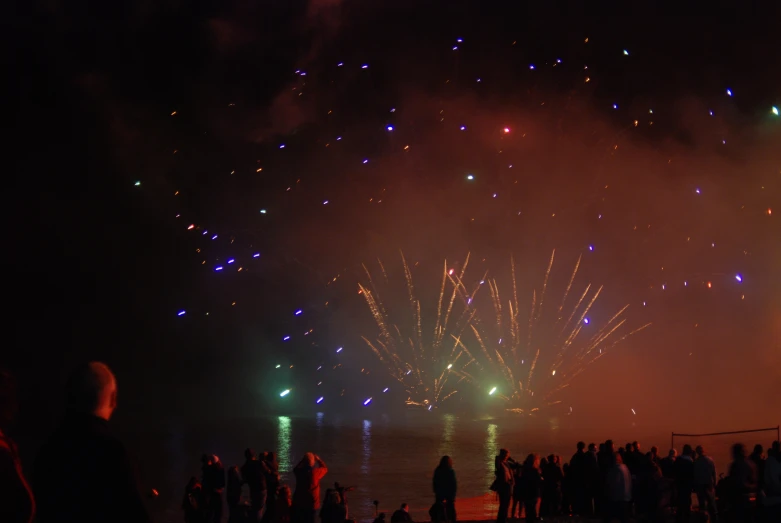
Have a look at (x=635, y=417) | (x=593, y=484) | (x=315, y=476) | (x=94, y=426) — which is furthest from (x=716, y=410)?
(x=94, y=426)

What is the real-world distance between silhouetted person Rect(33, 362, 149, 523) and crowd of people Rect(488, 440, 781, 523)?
29.4 ft

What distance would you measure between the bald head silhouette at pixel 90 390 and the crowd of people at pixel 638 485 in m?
8.89

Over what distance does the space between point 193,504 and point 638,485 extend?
738 centimetres

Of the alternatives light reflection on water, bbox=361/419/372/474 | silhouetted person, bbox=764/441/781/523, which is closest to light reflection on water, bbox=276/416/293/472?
light reflection on water, bbox=361/419/372/474

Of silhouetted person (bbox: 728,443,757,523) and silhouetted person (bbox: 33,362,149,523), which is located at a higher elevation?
silhouetted person (bbox: 33,362,149,523)

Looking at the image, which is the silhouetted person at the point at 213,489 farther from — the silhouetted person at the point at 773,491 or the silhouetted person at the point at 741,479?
the silhouetted person at the point at 773,491

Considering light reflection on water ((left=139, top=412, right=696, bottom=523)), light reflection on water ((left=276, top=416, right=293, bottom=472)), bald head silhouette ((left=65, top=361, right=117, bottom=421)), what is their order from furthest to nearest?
light reflection on water ((left=276, top=416, right=293, bottom=472)), light reflection on water ((left=139, top=412, right=696, bottom=523)), bald head silhouette ((left=65, top=361, right=117, bottom=421))

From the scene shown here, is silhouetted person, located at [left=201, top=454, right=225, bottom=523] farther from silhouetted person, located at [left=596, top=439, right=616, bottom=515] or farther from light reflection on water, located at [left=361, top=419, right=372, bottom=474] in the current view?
light reflection on water, located at [left=361, top=419, right=372, bottom=474]

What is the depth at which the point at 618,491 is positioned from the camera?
10.9m

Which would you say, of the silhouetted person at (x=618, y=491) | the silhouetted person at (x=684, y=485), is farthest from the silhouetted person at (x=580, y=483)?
the silhouetted person at (x=618, y=491)

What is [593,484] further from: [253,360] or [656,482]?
[253,360]

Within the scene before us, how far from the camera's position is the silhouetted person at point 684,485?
40.1 ft

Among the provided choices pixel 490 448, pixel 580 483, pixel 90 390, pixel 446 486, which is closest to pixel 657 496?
pixel 580 483

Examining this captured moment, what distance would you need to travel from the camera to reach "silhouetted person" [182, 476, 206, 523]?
1211cm
